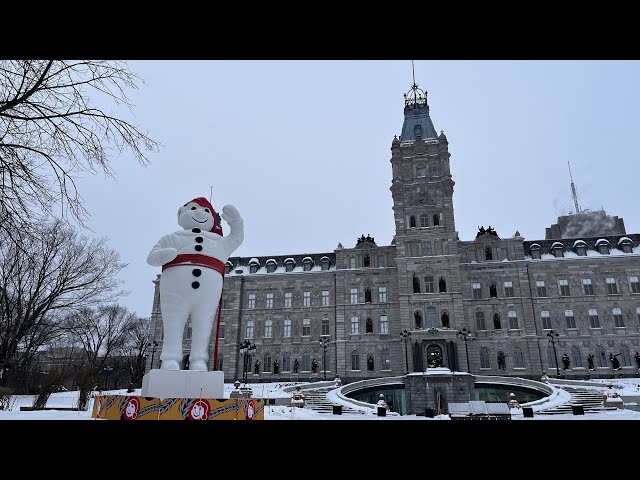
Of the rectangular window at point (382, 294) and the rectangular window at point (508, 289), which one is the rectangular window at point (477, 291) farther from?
the rectangular window at point (382, 294)

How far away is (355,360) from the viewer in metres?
37.2

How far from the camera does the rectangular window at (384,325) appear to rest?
3741 cm

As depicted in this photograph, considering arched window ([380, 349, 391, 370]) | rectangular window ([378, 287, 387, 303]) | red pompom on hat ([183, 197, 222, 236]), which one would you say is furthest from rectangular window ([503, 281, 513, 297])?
red pompom on hat ([183, 197, 222, 236])

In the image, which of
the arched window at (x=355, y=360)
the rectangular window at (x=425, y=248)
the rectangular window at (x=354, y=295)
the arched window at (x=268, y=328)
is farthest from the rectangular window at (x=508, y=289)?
the arched window at (x=268, y=328)

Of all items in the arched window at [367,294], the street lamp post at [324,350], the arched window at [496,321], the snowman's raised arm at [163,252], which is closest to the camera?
the snowman's raised arm at [163,252]

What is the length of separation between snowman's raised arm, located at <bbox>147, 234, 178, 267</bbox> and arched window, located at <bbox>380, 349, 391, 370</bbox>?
102 ft

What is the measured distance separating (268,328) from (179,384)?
3290cm

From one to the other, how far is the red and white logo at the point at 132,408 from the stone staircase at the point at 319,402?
15007 millimetres

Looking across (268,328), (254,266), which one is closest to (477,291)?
(268,328)
